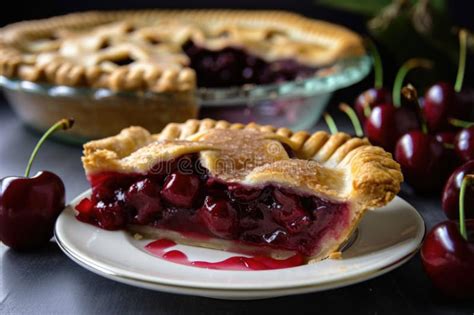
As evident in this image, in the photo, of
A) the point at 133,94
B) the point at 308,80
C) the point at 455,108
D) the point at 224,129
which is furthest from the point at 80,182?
the point at 455,108

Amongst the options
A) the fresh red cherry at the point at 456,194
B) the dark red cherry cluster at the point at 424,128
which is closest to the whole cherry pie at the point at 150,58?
the dark red cherry cluster at the point at 424,128

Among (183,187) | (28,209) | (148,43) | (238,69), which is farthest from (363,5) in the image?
(28,209)

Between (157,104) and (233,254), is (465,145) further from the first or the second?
(157,104)

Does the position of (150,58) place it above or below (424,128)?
below

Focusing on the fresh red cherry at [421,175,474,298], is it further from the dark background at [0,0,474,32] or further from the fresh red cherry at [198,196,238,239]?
the dark background at [0,0,474,32]

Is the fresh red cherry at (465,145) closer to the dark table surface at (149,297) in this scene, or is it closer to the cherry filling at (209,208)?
the dark table surface at (149,297)

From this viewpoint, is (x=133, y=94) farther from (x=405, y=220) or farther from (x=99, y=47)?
(x=405, y=220)

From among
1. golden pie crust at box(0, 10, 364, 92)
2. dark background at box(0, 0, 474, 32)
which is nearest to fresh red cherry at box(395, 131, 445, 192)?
golden pie crust at box(0, 10, 364, 92)
